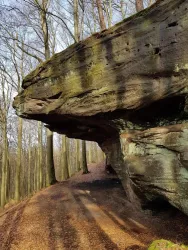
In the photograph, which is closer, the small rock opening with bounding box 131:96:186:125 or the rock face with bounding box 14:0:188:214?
the rock face with bounding box 14:0:188:214

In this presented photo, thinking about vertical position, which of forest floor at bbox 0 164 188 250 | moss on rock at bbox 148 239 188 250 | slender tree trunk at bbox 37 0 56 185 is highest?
slender tree trunk at bbox 37 0 56 185

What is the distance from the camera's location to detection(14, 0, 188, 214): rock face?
6.95m

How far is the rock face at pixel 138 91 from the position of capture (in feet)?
22.8

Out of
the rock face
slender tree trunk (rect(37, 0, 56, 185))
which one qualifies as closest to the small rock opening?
the rock face

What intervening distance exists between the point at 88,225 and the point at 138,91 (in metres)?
4.78

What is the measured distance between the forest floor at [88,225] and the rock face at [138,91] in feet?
3.00

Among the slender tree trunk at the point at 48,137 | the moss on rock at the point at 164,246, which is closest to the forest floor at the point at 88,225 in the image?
the moss on rock at the point at 164,246

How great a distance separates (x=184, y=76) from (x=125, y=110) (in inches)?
82.6

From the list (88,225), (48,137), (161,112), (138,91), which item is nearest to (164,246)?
(88,225)

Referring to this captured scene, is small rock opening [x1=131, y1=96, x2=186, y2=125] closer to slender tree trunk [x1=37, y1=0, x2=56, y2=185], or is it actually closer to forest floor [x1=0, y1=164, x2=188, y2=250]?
forest floor [x1=0, y1=164, x2=188, y2=250]

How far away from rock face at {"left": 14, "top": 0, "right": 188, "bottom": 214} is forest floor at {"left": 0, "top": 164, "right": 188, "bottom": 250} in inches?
36.0

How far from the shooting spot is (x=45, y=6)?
53.3 feet

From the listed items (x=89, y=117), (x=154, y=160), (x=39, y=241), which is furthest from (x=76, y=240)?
(x=89, y=117)

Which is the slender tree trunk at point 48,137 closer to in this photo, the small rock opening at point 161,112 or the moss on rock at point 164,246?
the small rock opening at point 161,112
